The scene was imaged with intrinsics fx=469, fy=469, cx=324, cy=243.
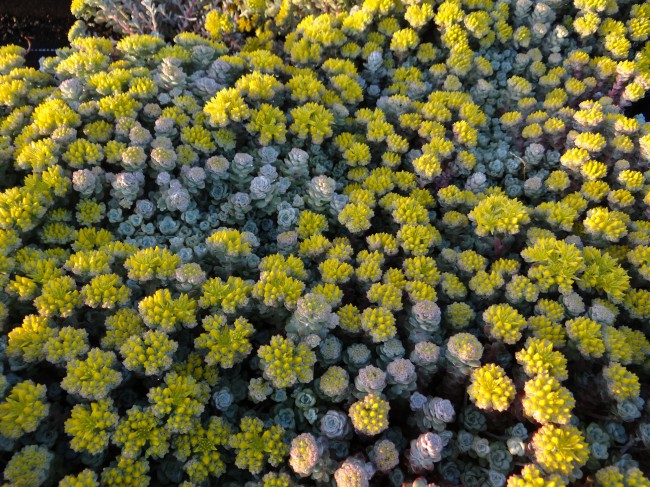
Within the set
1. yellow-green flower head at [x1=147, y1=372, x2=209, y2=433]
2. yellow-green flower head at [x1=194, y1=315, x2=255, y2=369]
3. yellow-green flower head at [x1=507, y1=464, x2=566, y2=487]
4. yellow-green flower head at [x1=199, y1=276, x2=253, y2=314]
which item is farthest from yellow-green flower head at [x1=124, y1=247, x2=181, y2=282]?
yellow-green flower head at [x1=507, y1=464, x2=566, y2=487]

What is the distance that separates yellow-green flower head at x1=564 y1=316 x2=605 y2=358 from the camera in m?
1.99

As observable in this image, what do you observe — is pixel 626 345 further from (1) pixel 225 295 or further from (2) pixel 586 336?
(1) pixel 225 295

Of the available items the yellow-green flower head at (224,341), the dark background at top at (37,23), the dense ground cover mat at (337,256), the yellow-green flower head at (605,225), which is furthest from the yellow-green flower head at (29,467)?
the dark background at top at (37,23)

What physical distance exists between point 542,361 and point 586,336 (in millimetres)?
276

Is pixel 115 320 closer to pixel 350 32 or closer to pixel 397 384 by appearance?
pixel 397 384

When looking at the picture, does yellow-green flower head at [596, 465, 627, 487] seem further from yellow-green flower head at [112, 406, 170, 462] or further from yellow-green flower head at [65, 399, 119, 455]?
yellow-green flower head at [65, 399, 119, 455]

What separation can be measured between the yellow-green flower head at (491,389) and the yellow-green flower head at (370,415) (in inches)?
14.4

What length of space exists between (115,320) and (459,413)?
1.53 meters

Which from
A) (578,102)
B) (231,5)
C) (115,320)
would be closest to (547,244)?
(578,102)

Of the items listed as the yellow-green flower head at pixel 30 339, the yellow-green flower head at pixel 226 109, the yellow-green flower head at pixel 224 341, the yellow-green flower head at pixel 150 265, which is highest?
the yellow-green flower head at pixel 226 109

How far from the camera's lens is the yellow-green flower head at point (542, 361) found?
6.15 ft

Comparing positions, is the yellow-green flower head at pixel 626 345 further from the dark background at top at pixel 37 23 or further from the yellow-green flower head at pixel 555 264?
the dark background at top at pixel 37 23

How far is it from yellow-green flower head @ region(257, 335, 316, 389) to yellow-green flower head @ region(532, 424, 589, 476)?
2.90ft

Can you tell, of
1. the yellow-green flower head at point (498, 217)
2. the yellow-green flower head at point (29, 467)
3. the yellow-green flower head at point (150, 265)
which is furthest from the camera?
the yellow-green flower head at point (498, 217)
